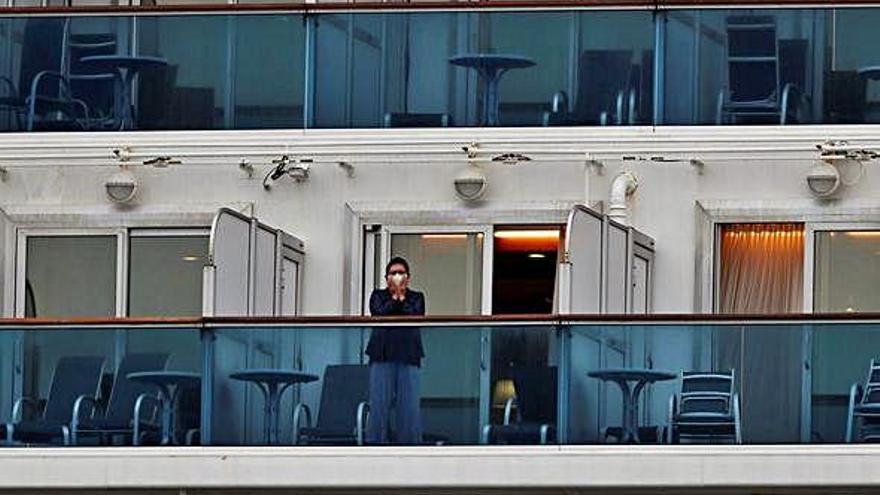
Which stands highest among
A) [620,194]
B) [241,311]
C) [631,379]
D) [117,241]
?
[620,194]

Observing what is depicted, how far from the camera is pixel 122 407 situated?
138 ft

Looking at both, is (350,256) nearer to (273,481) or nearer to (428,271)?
(428,271)

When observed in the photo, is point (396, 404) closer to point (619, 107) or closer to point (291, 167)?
point (291, 167)

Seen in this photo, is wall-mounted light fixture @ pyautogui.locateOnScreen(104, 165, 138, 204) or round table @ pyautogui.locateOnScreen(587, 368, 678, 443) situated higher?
wall-mounted light fixture @ pyautogui.locateOnScreen(104, 165, 138, 204)

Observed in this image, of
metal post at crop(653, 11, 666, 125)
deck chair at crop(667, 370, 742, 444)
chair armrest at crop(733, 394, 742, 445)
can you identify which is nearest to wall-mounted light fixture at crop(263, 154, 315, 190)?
metal post at crop(653, 11, 666, 125)

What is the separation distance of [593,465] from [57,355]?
4719 mm

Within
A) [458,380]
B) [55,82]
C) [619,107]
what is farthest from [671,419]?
[55,82]

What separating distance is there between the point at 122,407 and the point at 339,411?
6.06ft

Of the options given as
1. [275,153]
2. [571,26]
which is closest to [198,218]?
[275,153]

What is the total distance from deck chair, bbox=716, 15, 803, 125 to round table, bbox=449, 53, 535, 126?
174 cm

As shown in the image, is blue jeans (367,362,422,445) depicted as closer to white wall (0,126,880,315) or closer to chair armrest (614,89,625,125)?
white wall (0,126,880,315)

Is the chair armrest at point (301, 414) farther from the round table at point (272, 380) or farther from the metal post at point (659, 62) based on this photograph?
the metal post at point (659, 62)

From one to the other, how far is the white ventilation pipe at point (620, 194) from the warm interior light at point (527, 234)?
2.07ft

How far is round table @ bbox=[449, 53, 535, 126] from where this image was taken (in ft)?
144
